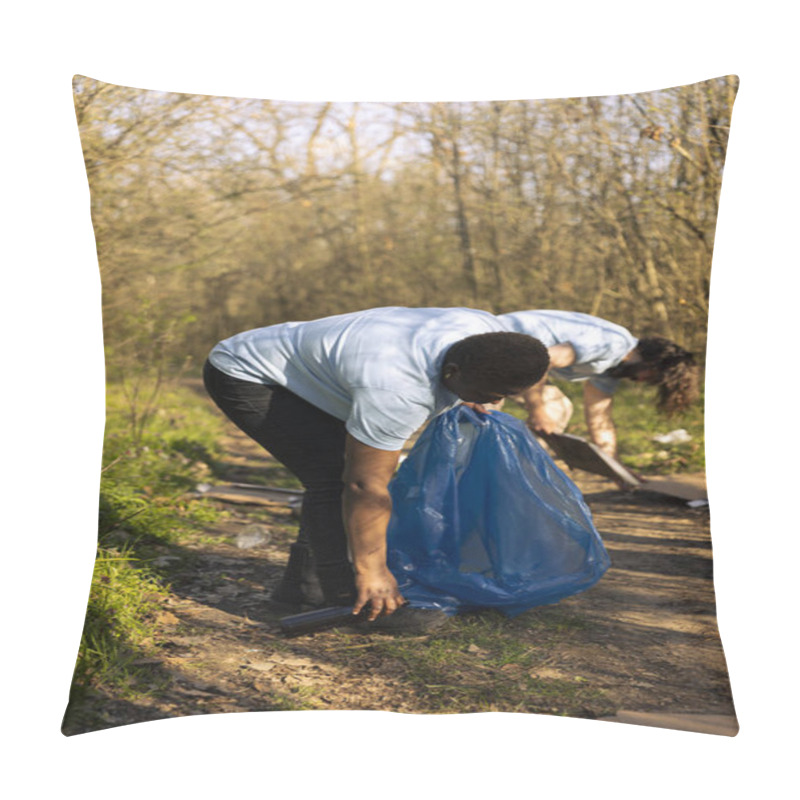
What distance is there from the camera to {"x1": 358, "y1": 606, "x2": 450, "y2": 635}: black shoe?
11.0 feet

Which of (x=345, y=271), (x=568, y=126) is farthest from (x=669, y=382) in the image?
(x=345, y=271)

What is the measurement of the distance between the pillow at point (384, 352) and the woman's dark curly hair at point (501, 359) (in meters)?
0.06

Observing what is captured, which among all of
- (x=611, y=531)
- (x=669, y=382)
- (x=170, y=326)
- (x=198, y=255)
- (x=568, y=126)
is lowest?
(x=611, y=531)

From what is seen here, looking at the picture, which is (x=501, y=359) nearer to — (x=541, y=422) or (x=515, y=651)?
(x=541, y=422)

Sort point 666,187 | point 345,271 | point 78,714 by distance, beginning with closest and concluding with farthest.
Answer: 1. point 78,714
2. point 666,187
3. point 345,271

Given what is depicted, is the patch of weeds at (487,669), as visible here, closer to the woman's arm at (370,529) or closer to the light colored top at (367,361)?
the woman's arm at (370,529)

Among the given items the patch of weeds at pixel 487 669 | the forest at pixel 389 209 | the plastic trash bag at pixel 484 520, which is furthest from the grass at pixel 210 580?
the forest at pixel 389 209

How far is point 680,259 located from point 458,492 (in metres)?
1.04

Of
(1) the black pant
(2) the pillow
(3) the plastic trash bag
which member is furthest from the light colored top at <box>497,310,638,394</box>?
(1) the black pant

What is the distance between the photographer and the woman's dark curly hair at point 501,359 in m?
3.30

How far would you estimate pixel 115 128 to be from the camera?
3.39 metres

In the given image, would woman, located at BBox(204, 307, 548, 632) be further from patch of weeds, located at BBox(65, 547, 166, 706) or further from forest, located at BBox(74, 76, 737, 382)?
patch of weeds, located at BBox(65, 547, 166, 706)

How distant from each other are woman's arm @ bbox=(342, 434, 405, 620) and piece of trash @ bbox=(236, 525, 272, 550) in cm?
31

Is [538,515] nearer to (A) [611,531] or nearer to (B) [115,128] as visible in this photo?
(A) [611,531]
